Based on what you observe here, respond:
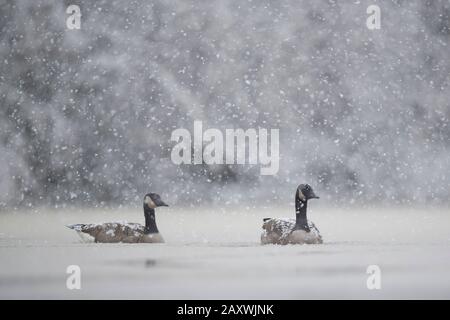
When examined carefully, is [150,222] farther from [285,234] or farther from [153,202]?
[285,234]

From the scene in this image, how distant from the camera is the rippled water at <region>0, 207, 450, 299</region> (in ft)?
34.1

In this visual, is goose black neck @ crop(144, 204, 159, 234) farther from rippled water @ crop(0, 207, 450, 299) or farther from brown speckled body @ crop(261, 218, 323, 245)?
brown speckled body @ crop(261, 218, 323, 245)

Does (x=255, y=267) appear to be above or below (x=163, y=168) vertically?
below

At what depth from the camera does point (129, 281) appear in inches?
433

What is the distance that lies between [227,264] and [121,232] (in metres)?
2.87

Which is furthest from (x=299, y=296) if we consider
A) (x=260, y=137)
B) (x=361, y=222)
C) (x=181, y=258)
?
(x=260, y=137)

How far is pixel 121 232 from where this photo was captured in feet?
48.6

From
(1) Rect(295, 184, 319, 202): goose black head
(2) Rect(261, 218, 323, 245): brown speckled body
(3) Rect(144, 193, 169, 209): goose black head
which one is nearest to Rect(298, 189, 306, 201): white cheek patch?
(1) Rect(295, 184, 319, 202): goose black head

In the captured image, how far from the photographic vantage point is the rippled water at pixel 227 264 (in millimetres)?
10398

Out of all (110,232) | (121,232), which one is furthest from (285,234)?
(110,232)

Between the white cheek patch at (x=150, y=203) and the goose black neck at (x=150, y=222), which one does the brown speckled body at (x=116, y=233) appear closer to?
the goose black neck at (x=150, y=222)

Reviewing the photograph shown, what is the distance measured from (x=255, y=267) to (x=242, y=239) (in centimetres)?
425
